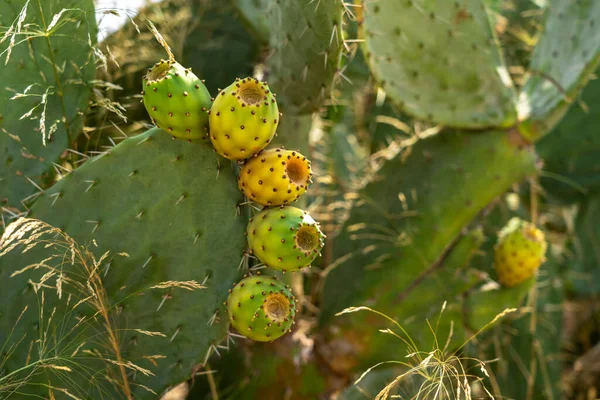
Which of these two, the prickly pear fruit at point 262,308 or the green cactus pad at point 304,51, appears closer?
the prickly pear fruit at point 262,308

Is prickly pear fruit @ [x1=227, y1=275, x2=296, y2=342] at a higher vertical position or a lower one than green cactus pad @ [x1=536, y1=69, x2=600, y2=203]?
higher

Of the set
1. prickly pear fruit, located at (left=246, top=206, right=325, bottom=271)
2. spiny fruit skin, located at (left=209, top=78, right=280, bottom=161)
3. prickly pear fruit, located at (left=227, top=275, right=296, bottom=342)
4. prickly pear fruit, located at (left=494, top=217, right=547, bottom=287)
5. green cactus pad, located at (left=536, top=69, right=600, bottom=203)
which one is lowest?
green cactus pad, located at (left=536, top=69, right=600, bottom=203)

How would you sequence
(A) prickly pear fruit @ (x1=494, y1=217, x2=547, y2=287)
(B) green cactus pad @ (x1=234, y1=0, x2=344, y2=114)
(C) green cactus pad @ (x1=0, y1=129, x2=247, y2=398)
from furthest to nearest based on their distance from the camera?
(A) prickly pear fruit @ (x1=494, y1=217, x2=547, y2=287) → (B) green cactus pad @ (x1=234, y1=0, x2=344, y2=114) → (C) green cactus pad @ (x1=0, y1=129, x2=247, y2=398)

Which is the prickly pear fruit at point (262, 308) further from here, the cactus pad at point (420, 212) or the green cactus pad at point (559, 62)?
the green cactus pad at point (559, 62)

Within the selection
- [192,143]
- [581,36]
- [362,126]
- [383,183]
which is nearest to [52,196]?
[192,143]

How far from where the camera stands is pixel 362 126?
3.35 metres

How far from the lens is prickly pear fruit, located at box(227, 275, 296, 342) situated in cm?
121

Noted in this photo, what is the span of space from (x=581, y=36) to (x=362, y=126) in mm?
1420

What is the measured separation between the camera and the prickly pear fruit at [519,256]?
186 centimetres

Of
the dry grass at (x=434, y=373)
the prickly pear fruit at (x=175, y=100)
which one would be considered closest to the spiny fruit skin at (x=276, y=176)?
the prickly pear fruit at (x=175, y=100)

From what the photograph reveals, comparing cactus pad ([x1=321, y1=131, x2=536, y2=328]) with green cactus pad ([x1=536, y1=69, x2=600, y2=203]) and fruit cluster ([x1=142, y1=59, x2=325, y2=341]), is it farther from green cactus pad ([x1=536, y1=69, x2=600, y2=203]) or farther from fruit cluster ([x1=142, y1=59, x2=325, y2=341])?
green cactus pad ([x1=536, y1=69, x2=600, y2=203])

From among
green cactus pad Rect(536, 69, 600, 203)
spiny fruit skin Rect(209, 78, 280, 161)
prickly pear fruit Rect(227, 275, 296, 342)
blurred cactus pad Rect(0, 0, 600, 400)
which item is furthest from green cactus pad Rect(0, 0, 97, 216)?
green cactus pad Rect(536, 69, 600, 203)

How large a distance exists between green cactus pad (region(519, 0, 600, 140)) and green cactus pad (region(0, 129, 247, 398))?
111 cm

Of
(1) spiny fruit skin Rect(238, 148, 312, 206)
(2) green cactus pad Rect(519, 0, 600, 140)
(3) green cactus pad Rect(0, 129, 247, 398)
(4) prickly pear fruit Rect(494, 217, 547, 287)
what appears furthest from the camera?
(2) green cactus pad Rect(519, 0, 600, 140)
